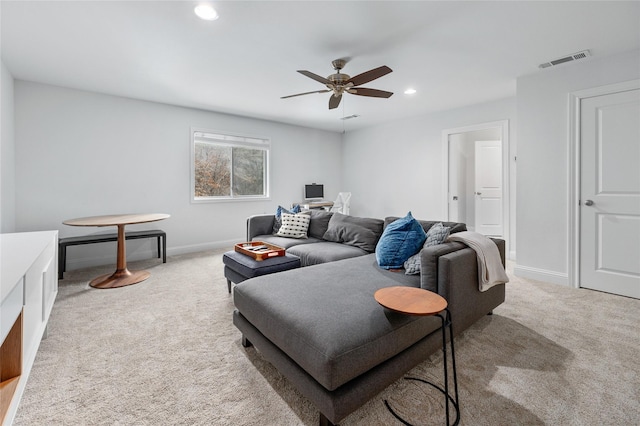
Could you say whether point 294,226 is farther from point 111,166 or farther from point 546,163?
point 546,163

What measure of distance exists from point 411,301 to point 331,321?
404 mm

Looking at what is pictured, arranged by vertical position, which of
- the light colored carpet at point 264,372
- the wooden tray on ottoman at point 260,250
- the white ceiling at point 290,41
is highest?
the white ceiling at point 290,41

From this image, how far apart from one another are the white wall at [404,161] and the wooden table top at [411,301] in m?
4.13

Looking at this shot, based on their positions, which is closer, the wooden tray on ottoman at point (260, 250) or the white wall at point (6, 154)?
the wooden tray on ottoman at point (260, 250)

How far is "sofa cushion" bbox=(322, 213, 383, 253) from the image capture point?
329 centimetres

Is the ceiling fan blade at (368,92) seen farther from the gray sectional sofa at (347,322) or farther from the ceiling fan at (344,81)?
the gray sectional sofa at (347,322)

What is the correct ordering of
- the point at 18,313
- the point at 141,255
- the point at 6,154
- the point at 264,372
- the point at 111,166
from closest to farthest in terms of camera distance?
1. the point at 18,313
2. the point at 264,372
3. the point at 6,154
4. the point at 111,166
5. the point at 141,255

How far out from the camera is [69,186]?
13.1 ft

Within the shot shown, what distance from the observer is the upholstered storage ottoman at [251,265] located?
2627 millimetres

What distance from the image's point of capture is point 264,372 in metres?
1.76

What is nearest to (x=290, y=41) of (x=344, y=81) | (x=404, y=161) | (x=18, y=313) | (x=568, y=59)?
(x=344, y=81)

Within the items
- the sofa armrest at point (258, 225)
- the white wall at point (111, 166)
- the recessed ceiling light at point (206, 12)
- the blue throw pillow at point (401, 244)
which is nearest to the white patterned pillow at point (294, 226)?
the sofa armrest at point (258, 225)

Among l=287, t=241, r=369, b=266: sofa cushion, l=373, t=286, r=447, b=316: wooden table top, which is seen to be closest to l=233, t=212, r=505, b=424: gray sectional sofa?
l=373, t=286, r=447, b=316: wooden table top

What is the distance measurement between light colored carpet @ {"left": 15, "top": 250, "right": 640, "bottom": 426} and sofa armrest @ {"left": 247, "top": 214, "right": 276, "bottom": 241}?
4.77 feet
